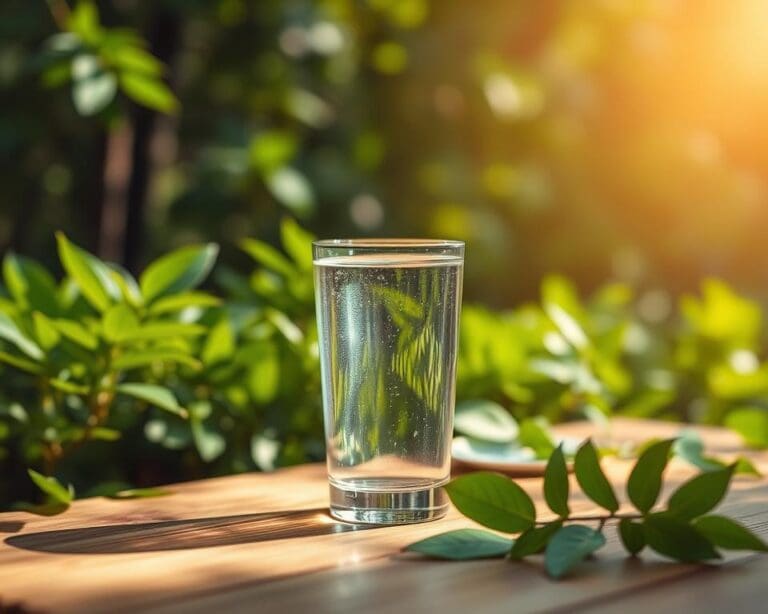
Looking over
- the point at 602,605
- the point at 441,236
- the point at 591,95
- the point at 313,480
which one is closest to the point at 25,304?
the point at 313,480

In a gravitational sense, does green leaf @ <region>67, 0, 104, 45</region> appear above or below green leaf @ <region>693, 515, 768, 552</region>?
above

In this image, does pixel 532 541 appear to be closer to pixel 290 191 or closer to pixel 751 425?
pixel 751 425

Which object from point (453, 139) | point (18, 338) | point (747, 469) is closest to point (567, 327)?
point (747, 469)

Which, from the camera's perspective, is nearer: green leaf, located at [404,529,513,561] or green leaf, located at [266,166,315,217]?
green leaf, located at [404,529,513,561]

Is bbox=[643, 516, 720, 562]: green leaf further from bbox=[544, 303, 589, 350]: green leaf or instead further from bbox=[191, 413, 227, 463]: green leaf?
bbox=[544, 303, 589, 350]: green leaf

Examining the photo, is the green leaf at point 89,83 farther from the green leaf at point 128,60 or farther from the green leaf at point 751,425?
the green leaf at point 751,425

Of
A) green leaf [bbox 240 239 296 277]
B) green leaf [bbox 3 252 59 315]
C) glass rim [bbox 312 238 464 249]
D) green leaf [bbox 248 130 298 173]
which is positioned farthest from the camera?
green leaf [bbox 248 130 298 173]

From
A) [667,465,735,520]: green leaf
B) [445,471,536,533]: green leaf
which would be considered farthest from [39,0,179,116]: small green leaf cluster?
[667,465,735,520]: green leaf
